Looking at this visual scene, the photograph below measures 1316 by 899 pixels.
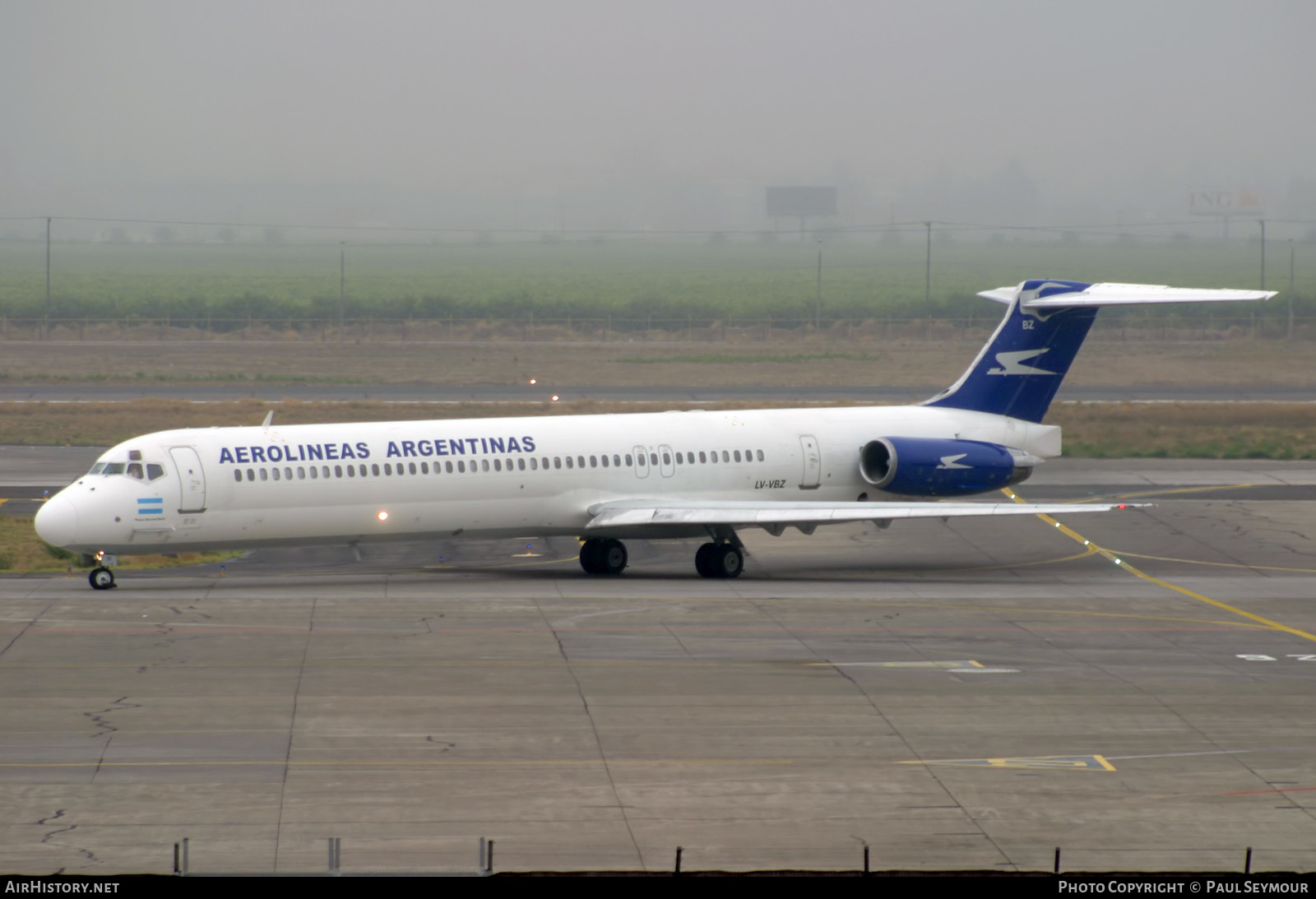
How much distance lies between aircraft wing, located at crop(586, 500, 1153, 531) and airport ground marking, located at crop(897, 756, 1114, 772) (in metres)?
14.0

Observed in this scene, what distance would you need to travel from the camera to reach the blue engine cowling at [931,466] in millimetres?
36562

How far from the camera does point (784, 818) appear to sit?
55.0 ft

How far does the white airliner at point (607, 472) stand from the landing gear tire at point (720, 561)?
0.12 ft

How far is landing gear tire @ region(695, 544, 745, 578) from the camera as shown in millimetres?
34625

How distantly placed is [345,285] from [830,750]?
167 meters

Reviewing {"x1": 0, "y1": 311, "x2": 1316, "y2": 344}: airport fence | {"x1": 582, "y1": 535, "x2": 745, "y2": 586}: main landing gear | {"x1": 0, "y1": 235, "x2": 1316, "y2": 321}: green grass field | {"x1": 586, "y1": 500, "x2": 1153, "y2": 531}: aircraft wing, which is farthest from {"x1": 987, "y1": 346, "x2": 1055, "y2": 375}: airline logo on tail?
{"x1": 0, "y1": 235, "x2": 1316, "y2": 321}: green grass field

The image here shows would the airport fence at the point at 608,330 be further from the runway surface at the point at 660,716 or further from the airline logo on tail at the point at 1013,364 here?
the runway surface at the point at 660,716

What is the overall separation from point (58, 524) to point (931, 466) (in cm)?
1909

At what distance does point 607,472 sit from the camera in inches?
1356

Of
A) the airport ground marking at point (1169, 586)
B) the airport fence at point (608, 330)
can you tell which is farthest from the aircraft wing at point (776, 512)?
the airport fence at point (608, 330)

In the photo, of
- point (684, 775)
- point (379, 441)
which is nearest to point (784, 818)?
point (684, 775)

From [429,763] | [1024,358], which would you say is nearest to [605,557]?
[1024,358]

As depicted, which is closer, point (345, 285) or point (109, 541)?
point (109, 541)

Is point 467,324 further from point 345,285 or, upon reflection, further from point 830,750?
point 830,750
